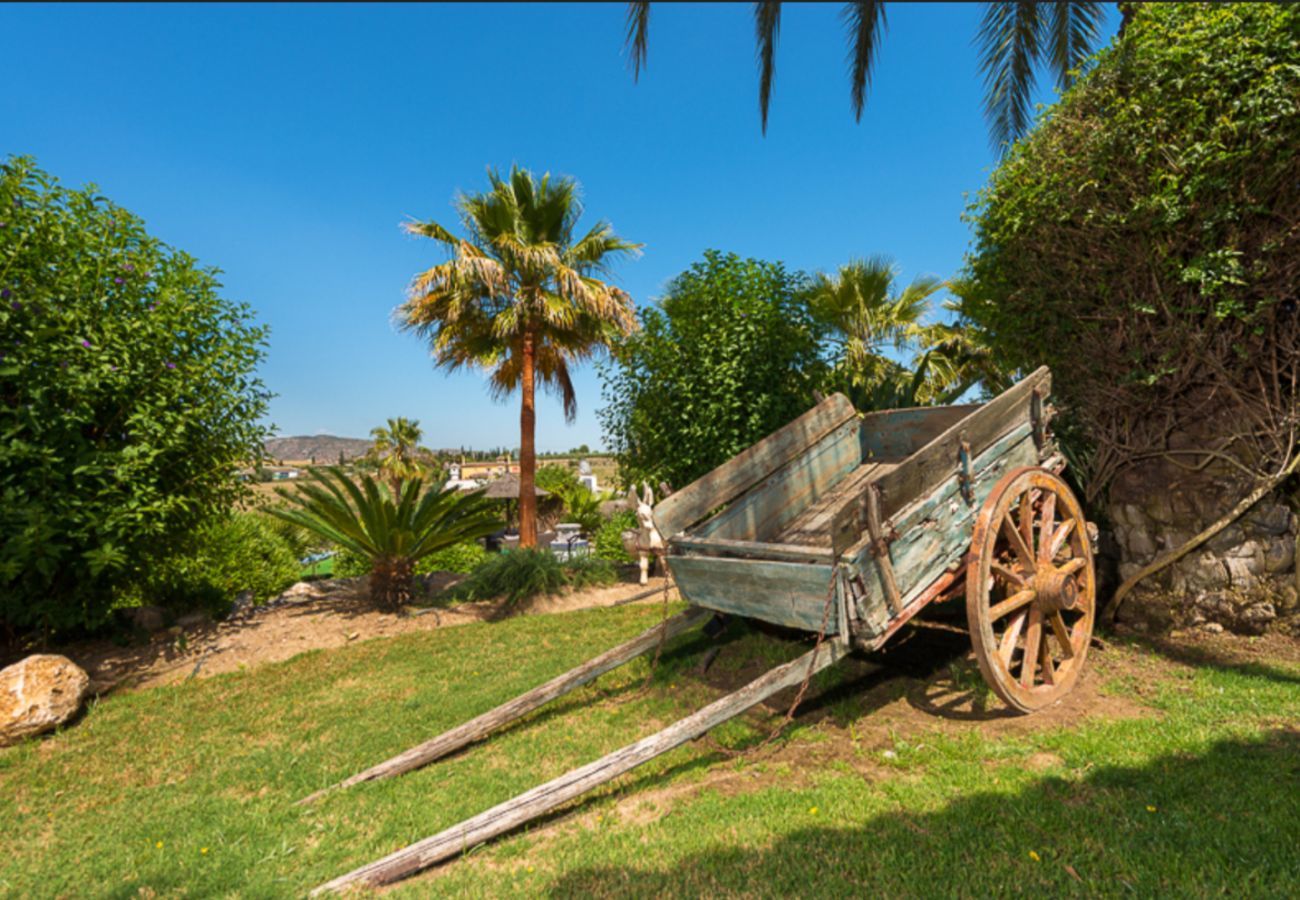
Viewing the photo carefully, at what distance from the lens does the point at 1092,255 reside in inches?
197

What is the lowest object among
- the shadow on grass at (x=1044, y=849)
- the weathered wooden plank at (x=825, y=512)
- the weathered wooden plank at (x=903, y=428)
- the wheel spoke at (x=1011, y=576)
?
the shadow on grass at (x=1044, y=849)

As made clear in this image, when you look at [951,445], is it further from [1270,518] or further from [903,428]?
[1270,518]

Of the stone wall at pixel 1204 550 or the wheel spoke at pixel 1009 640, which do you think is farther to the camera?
the stone wall at pixel 1204 550

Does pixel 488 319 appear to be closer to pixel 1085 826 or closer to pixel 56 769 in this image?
pixel 56 769

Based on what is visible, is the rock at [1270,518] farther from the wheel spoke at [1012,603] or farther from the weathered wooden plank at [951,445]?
the wheel spoke at [1012,603]

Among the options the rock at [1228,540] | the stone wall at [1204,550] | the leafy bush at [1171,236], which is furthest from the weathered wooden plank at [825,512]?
the rock at [1228,540]

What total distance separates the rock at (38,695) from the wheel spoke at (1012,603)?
21.4 feet

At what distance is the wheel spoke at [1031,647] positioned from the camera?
357cm

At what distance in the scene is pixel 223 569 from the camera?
9.13 meters

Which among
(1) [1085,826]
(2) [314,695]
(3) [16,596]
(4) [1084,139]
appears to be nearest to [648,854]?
(1) [1085,826]

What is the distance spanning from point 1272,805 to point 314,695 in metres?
6.11

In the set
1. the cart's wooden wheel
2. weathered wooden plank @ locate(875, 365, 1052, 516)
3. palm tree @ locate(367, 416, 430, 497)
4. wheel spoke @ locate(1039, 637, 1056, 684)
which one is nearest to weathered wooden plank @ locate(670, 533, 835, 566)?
weathered wooden plank @ locate(875, 365, 1052, 516)

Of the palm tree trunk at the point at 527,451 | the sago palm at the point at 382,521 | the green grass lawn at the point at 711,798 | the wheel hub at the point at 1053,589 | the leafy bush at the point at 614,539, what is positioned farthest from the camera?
the leafy bush at the point at 614,539

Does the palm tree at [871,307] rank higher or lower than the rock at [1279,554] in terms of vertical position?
higher
